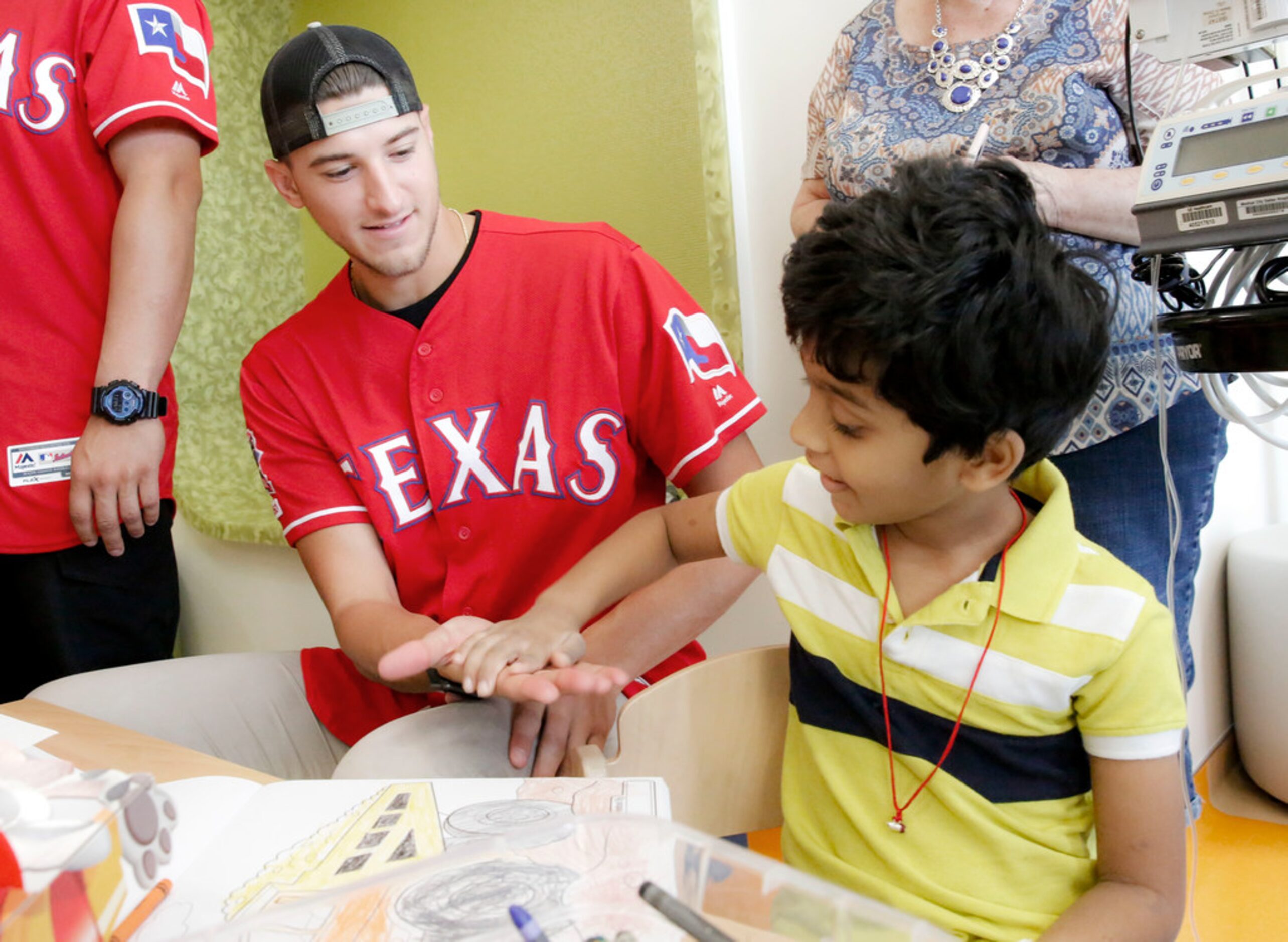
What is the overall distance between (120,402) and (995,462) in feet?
3.22

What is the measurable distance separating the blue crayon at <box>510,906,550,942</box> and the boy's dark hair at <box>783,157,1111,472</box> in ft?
1.44

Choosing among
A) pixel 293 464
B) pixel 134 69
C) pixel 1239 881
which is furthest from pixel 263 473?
pixel 1239 881

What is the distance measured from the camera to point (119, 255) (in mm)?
1217

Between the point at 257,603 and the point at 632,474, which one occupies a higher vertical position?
the point at 632,474

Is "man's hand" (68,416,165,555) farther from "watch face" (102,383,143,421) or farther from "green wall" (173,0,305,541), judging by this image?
"green wall" (173,0,305,541)

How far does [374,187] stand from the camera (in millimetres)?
1127

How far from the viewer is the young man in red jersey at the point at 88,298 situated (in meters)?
1.20

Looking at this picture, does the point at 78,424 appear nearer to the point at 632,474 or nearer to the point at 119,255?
the point at 119,255

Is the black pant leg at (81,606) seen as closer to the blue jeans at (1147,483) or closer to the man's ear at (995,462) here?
the man's ear at (995,462)

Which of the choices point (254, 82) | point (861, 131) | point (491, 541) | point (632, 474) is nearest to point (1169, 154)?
point (861, 131)

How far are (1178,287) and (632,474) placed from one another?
1.94 ft

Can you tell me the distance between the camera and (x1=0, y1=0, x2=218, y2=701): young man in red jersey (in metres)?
1.20

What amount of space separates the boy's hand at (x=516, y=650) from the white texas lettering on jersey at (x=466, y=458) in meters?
0.26

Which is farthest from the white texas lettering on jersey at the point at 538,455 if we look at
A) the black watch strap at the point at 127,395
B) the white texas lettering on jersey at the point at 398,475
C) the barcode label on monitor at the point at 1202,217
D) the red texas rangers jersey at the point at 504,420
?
the barcode label on monitor at the point at 1202,217
